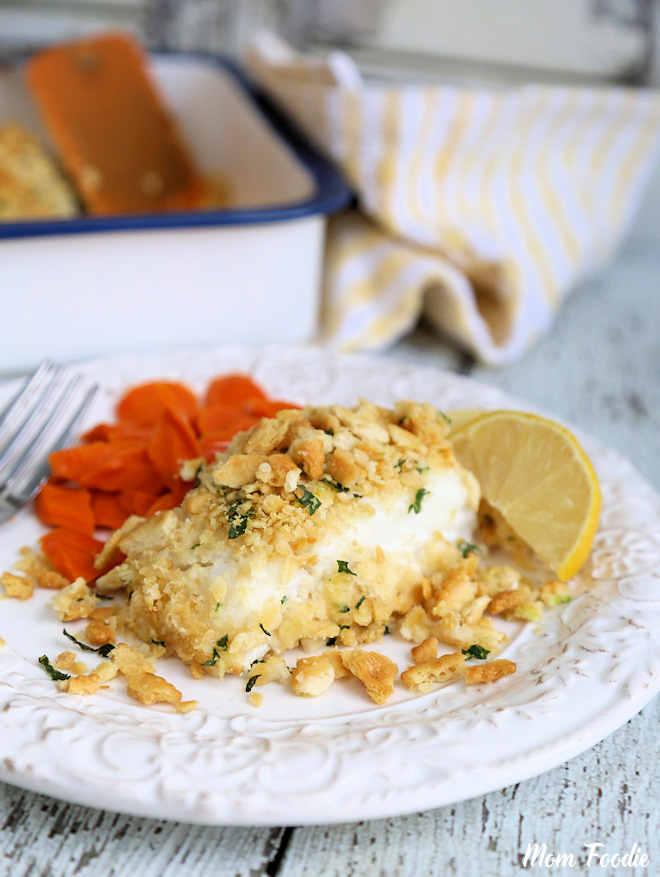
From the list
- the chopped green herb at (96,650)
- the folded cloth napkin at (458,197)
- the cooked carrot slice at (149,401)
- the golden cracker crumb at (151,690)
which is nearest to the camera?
the golden cracker crumb at (151,690)

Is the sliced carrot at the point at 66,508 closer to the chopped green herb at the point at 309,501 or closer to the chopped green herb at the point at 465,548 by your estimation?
the chopped green herb at the point at 309,501

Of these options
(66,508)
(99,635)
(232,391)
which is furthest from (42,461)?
(99,635)

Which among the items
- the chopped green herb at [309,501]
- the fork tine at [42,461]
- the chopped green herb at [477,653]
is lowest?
the fork tine at [42,461]

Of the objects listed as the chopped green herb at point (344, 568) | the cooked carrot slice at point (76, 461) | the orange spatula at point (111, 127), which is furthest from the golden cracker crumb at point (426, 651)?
the orange spatula at point (111, 127)

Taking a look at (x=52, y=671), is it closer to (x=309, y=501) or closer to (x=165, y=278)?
(x=309, y=501)

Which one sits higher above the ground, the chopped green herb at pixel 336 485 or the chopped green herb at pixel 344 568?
the chopped green herb at pixel 336 485

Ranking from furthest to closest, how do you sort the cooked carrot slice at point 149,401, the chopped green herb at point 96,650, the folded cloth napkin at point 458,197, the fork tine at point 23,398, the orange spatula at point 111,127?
the orange spatula at point 111,127, the folded cloth napkin at point 458,197, the cooked carrot slice at point 149,401, the fork tine at point 23,398, the chopped green herb at point 96,650

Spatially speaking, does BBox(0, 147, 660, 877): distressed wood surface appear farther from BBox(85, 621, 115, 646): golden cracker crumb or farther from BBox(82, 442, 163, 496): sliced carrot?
BBox(82, 442, 163, 496): sliced carrot
